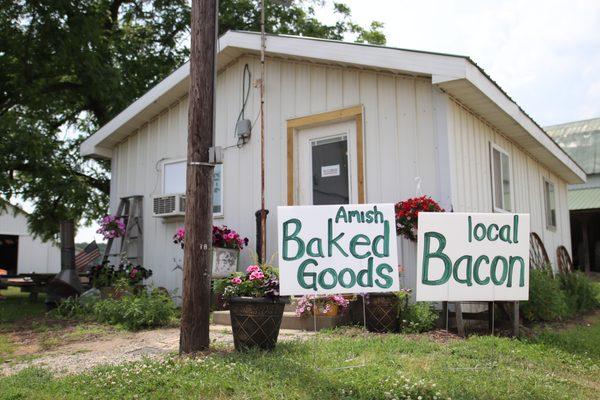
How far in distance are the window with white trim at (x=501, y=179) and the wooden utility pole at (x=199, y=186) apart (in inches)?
207

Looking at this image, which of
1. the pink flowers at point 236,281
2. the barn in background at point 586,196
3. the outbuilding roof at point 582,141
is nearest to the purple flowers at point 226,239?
the pink flowers at point 236,281

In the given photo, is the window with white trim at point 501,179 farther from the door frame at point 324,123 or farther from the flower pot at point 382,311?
the flower pot at point 382,311

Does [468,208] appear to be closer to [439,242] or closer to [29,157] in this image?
[439,242]

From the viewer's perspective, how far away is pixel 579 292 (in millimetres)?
9258

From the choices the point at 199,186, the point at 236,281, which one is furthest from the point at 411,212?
the point at 199,186

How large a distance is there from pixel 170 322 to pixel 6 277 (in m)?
11.3

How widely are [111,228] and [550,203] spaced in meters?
9.60

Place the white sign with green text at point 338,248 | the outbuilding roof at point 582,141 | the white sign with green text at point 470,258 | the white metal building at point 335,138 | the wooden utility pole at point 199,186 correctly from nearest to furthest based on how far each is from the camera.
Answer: the wooden utility pole at point 199,186
the white sign with green text at point 338,248
the white sign with green text at point 470,258
the white metal building at point 335,138
the outbuilding roof at point 582,141

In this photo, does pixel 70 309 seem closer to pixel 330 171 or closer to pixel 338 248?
pixel 330 171

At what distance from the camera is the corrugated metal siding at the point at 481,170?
7.41 m

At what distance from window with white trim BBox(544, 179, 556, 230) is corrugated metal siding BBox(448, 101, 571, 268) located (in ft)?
1.41

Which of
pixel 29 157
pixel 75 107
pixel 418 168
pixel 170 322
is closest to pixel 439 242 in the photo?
pixel 418 168

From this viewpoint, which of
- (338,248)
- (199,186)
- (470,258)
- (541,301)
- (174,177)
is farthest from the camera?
(174,177)

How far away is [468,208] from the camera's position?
7.63 metres
